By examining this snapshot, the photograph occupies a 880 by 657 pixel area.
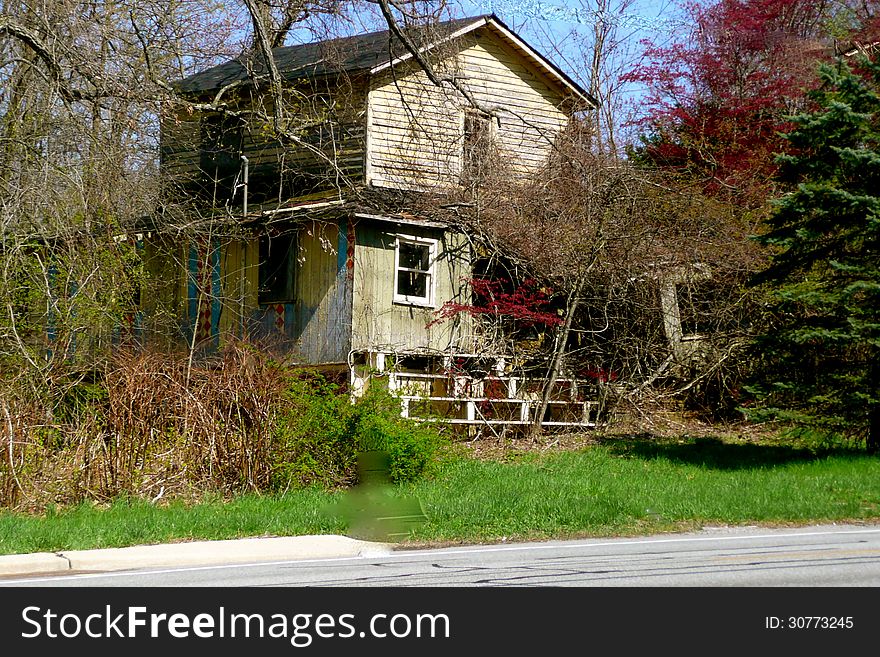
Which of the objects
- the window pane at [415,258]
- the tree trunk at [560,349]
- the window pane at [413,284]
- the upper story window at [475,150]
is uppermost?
the upper story window at [475,150]

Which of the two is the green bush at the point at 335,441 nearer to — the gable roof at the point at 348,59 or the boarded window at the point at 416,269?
the boarded window at the point at 416,269

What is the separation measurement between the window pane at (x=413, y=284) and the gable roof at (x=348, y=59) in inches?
170

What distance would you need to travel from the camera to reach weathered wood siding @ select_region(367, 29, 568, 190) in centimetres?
2239

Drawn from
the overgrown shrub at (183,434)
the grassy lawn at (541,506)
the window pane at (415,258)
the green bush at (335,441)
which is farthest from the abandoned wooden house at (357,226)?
the grassy lawn at (541,506)

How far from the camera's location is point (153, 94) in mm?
15820

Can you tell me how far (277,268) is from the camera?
2186 centimetres

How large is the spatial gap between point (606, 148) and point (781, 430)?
8906 mm

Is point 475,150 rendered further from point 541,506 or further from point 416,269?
point 541,506

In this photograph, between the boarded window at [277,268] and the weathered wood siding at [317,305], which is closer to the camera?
the weathered wood siding at [317,305]

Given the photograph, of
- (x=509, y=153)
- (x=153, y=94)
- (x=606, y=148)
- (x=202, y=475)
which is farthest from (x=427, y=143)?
(x=202, y=475)

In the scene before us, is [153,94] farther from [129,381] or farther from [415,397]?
[415,397]

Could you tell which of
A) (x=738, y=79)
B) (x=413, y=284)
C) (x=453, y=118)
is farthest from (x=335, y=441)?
(x=738, y=79)

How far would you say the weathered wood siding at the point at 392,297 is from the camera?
66.8ft

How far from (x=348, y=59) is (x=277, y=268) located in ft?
16.5
